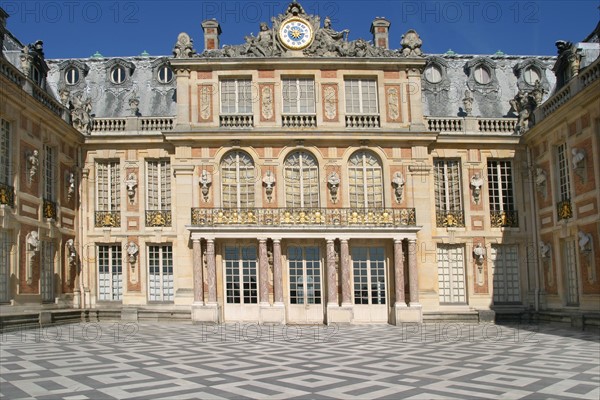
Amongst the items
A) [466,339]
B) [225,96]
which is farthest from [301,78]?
[466,339]

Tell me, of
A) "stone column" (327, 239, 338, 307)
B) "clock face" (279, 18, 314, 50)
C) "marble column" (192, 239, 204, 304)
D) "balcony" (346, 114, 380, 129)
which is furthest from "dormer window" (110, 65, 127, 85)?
"stone column" (327, 239, 338, 307)

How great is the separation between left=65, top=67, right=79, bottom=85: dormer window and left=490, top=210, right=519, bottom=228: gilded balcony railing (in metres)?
18.5

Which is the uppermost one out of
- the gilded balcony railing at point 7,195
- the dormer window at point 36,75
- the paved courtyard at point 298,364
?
the dormer window at point 36,75

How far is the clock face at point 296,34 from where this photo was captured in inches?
1045

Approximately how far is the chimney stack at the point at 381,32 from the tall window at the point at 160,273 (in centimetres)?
1193

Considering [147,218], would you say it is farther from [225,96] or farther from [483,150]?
[483,150]

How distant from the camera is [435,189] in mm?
26969

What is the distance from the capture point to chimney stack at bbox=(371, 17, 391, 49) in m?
28.2

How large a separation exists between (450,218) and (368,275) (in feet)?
13.5

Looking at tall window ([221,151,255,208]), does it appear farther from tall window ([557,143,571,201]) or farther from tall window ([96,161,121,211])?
tall window ([557,143,571,201])

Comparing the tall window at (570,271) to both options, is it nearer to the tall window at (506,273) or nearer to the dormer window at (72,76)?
the tall window at (506,273)

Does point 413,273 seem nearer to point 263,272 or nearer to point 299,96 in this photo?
point 263,272

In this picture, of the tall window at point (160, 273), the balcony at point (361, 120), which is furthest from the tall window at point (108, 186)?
the balcony at point (361, 120)

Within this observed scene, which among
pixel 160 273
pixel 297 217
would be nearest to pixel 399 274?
pixel 297 217
